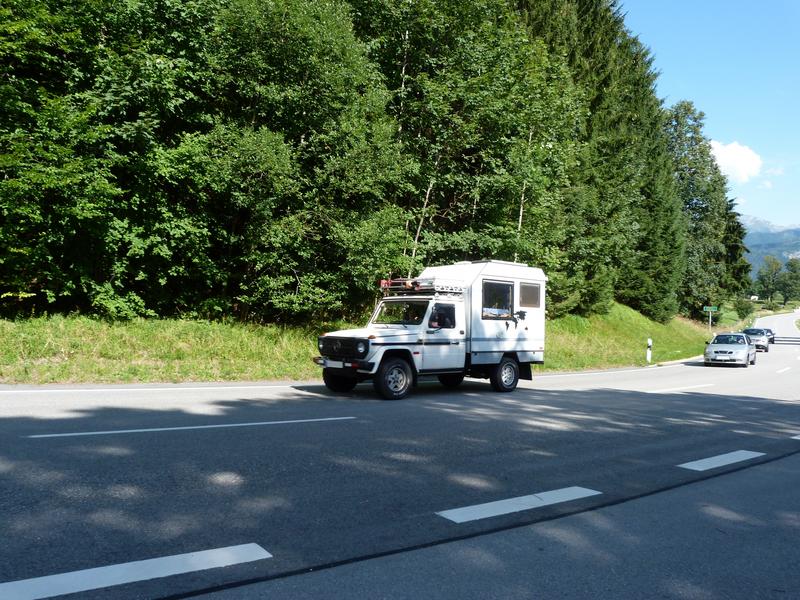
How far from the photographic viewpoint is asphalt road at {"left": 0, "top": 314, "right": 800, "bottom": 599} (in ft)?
12.2

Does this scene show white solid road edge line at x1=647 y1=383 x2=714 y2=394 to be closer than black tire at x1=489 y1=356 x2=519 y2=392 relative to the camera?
No

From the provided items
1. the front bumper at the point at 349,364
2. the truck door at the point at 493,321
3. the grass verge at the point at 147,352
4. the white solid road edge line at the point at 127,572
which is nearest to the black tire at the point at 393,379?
the front bumper at the point at 349,364

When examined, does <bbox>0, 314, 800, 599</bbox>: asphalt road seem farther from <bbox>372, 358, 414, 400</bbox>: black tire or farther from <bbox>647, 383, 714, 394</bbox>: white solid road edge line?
<bbox>647, 383, 714, 394</bbox>: white solid road edge line

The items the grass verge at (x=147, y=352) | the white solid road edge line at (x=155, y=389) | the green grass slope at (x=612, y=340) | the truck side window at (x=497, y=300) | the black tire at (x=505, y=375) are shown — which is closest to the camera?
the white solid road edge line at (x=155, y=389)

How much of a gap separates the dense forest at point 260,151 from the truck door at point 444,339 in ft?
15.8

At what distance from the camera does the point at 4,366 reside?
40.4ft

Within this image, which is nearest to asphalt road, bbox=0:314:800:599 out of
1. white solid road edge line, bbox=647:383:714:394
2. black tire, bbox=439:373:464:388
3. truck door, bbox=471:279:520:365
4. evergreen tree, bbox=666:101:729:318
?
truck door, bbox=471:279:520:365

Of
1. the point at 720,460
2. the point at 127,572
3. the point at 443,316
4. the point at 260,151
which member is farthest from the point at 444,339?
the point at 127,572

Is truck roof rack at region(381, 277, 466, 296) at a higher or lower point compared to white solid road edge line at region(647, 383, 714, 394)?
higher

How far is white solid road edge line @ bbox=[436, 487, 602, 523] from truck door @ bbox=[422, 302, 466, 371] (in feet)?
23.1

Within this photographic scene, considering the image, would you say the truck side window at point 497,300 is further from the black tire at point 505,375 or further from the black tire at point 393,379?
the black tire at point 393,379

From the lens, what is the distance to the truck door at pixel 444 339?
12.6m

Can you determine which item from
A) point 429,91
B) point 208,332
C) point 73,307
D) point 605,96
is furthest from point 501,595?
point 605,96

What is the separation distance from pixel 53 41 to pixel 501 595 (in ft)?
52.9
